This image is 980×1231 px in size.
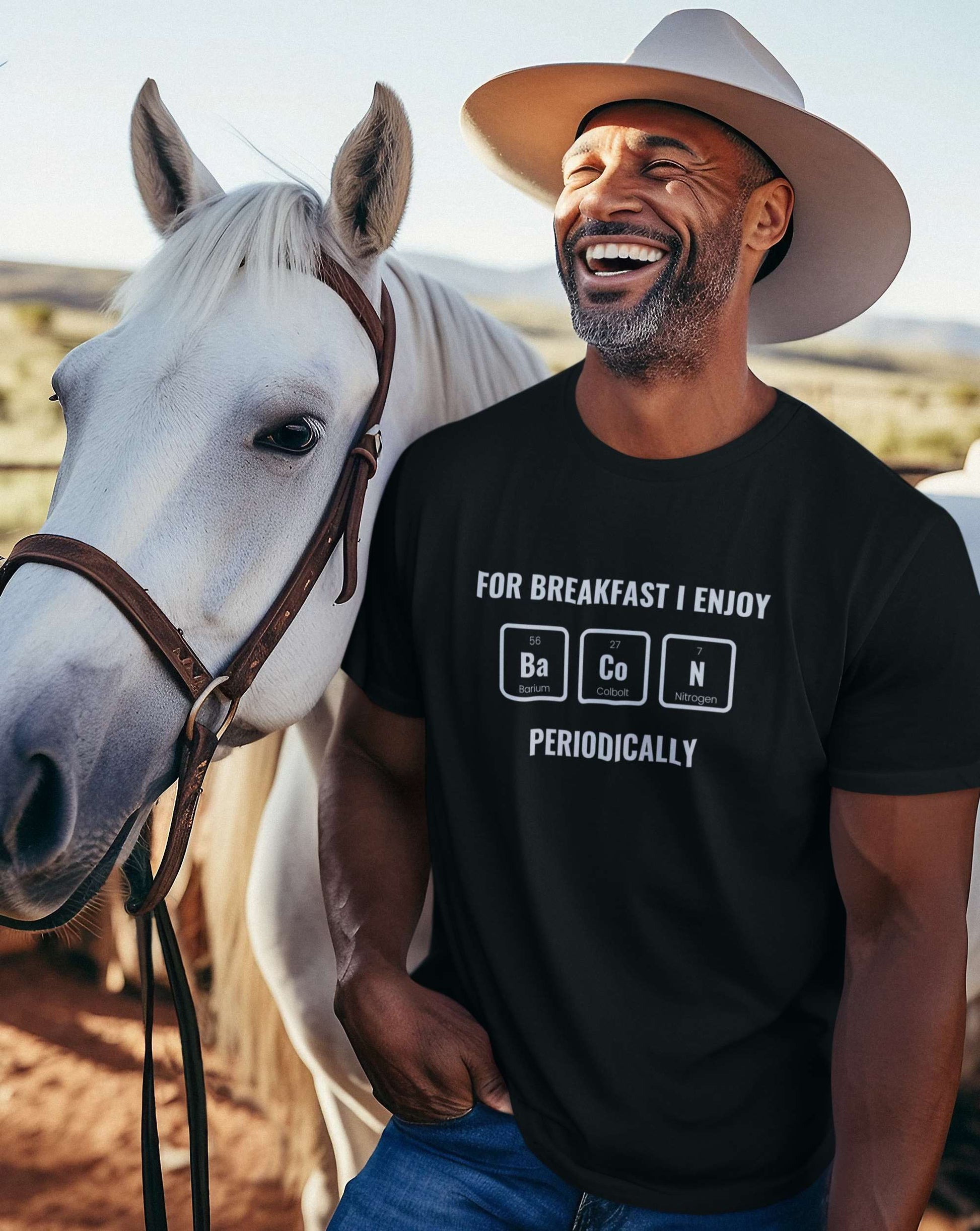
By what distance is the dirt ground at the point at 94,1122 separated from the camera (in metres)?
3.33

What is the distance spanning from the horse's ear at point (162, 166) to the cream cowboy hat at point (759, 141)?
485 millimetres

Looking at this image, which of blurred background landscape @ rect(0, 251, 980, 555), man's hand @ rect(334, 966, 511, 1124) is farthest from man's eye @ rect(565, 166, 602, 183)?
blurred background landscape @ rect(0, 251, 980, 555)

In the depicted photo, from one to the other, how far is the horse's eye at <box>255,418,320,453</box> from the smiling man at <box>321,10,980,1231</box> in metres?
0.21

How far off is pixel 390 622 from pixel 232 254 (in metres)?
0.57

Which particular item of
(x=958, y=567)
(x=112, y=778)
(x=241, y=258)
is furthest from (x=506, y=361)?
(x=112, y=778)

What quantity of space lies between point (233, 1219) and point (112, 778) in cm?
299

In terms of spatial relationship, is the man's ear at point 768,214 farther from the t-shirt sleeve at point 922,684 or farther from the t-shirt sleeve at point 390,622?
the t-shirt sleeve at point 390,622

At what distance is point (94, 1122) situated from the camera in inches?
152

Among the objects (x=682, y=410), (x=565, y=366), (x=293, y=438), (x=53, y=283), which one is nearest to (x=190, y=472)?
(x=293, y=438)

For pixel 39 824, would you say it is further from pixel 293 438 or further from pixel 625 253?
pixel 625 253

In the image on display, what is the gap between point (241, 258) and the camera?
4.09 ft

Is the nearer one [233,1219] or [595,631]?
[595,631]

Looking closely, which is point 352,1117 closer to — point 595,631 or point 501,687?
point 501,687

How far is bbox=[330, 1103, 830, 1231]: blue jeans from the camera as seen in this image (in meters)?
1.18
